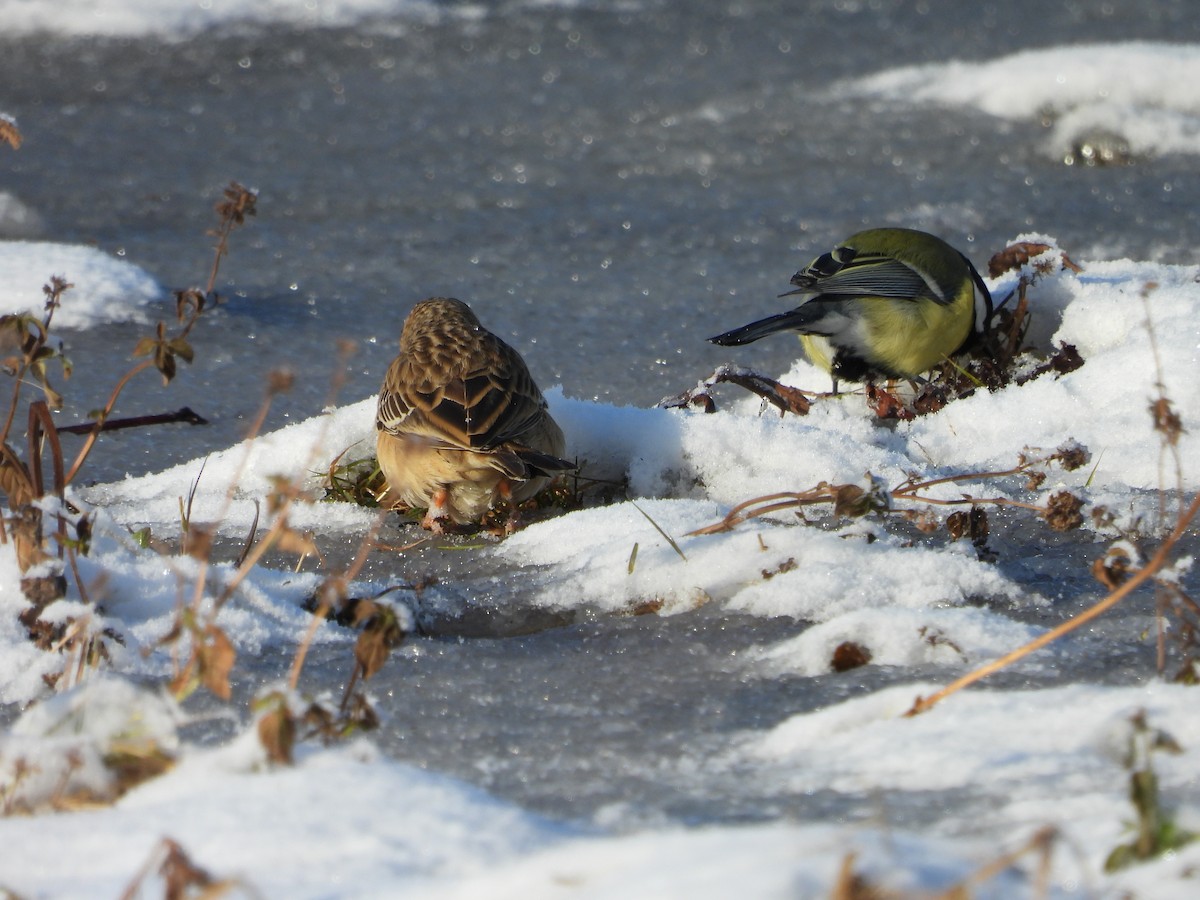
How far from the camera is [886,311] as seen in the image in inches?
216

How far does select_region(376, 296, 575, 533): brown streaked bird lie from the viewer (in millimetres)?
4039

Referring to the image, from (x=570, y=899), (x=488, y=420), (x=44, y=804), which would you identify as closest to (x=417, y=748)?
(x=44, y=804)

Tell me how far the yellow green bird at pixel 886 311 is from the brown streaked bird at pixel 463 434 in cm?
103

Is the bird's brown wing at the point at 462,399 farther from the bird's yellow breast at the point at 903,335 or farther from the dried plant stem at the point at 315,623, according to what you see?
the bird's yellow breast at the point at 903,335

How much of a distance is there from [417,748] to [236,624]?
2.43 ft

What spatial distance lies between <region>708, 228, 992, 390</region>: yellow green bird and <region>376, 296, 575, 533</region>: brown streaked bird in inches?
40.4

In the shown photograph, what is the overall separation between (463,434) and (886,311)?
6.53ft

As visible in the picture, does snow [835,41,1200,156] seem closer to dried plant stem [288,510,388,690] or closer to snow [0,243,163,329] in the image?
snow [0,243,163,329]

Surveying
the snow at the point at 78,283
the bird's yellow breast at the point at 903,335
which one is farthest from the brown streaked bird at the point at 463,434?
the snow at the point at 78,283

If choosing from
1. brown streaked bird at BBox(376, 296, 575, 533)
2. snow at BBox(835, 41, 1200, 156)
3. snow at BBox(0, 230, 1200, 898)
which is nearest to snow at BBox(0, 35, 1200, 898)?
snow at BBox(0, 230, 1200, 898)

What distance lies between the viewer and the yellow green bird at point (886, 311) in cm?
532

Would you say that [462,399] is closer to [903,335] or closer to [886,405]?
[886,405]

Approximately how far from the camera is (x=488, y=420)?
4.20 m

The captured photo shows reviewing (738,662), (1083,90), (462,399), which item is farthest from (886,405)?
(1083,90)
